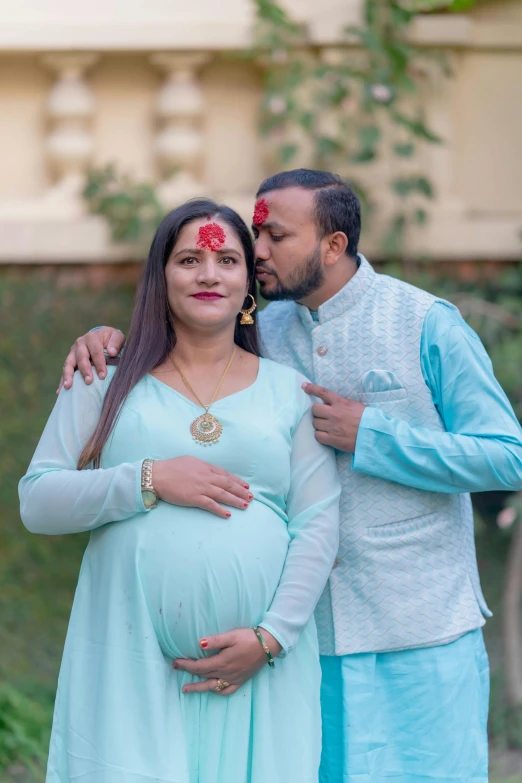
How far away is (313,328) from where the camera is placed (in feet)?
9.65

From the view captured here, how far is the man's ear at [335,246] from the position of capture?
2.91m

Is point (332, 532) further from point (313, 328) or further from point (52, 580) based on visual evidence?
point (52, 580)

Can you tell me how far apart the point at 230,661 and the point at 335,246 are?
1.06 m

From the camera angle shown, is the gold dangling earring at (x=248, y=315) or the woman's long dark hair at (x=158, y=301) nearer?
the woman's long dark hair at (x=158, y=301)

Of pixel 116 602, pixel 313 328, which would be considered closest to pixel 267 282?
pixel 313 328

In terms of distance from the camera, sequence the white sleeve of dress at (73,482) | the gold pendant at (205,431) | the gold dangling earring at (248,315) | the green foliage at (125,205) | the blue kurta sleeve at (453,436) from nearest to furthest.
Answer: the white sleeve of dress at (73,482) → the gold pendant at (205,431) → the blue kurta sleeve at (453,436) → the gold dangling earring at (248,315) → the green foliage at (125,205)

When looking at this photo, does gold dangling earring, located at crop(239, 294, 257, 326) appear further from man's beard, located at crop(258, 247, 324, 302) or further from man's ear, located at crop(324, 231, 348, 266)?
man's ear, located at crop(324, 231, 348, 266)

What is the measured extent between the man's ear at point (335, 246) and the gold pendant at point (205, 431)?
564 mm

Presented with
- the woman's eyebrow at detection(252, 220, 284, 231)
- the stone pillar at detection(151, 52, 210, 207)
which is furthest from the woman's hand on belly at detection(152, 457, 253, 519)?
the stone pillar at detection(151, 52, 210, 207)

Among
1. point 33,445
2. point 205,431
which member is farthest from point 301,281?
point 33,445

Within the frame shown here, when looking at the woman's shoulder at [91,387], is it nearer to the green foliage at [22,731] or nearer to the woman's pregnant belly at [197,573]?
the woman's pregnant belly at [197,573]

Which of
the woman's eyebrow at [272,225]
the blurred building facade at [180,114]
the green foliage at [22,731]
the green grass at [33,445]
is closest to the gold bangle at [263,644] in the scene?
the woman's eyebrow at [272,225]

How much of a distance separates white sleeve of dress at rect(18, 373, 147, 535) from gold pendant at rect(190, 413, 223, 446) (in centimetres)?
15

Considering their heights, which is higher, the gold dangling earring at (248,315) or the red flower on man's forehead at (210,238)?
the red flower on man's forehead at (210,238)
